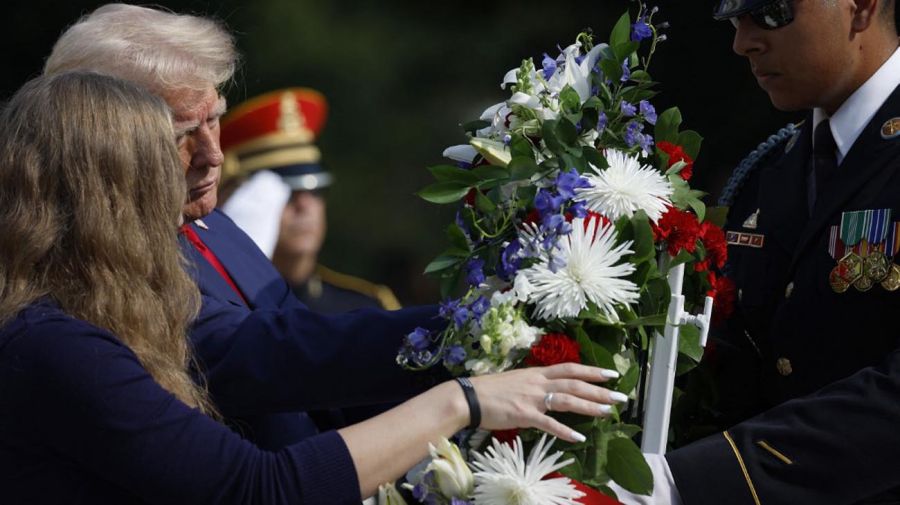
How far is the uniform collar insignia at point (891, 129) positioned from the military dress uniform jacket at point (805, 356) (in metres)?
0.01

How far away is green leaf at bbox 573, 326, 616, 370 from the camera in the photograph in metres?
2.30

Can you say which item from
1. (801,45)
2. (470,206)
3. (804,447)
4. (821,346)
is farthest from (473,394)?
(801,45)

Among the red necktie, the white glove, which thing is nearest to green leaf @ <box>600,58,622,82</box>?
the red necktie

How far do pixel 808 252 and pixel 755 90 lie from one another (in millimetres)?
2509

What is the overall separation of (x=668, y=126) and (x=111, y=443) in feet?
3.87

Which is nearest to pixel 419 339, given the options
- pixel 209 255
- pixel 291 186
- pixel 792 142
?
pixel 209 255

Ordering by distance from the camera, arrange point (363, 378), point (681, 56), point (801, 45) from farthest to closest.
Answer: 1. point (681, 56)
2. point (801, 45)
3. point (363, 378)

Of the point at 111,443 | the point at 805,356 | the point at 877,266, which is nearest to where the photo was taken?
the point at 111,443

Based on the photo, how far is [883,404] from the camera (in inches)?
99.0

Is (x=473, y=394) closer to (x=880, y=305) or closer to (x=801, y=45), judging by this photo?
(x=880, y=305)

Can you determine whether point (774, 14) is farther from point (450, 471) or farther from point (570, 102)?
point (450, 471)

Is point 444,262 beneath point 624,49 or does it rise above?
beneath

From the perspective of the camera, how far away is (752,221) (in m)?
3.09

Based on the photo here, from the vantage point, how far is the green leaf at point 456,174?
2.46 metres
